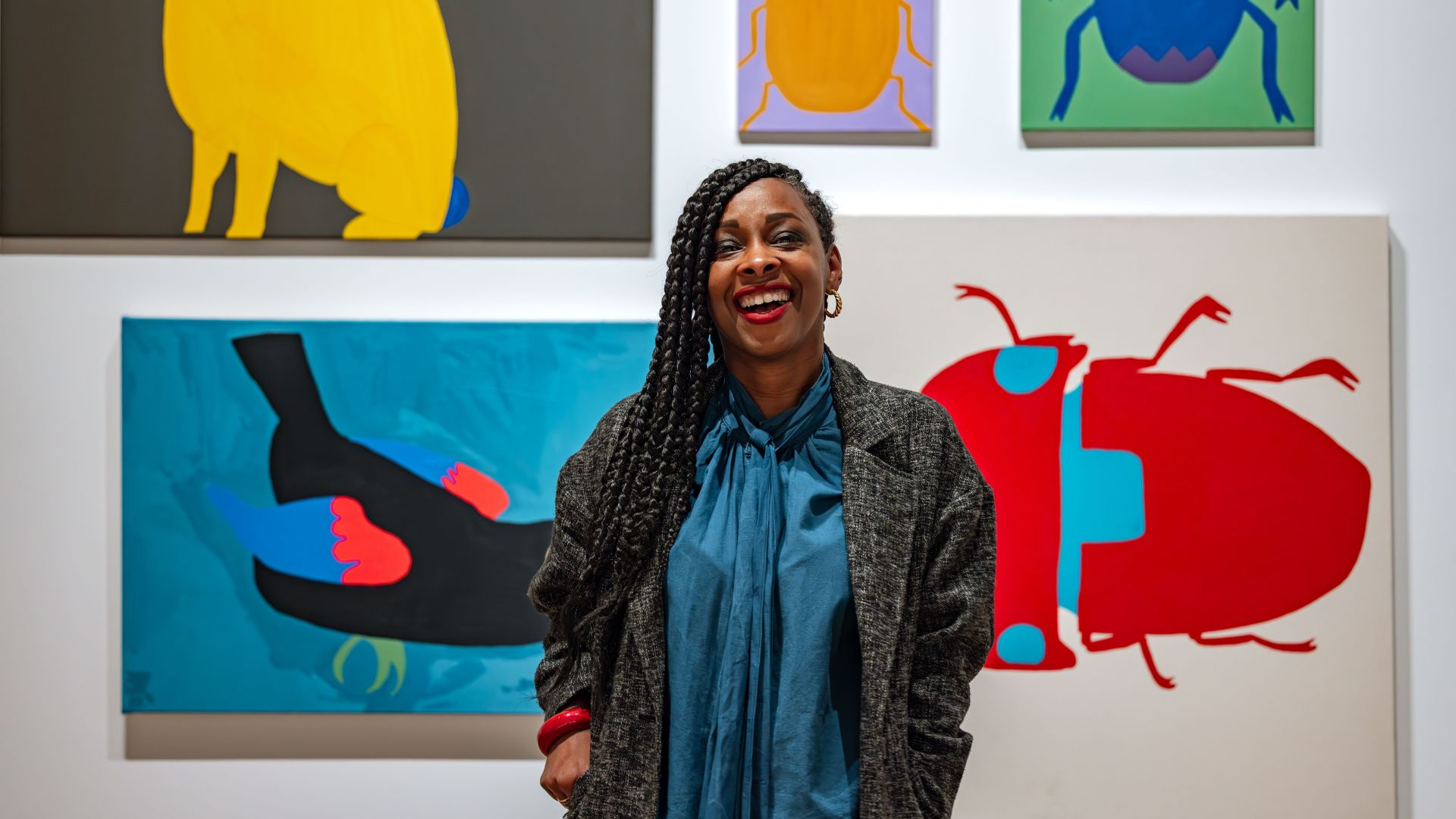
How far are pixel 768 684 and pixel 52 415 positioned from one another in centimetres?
146

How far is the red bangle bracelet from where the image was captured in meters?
1.24

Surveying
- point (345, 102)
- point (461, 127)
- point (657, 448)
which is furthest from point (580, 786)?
point (345, 102)

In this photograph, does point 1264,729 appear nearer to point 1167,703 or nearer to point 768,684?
point 1167,703

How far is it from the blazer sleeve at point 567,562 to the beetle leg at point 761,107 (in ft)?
2.25

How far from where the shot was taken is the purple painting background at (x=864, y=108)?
1740mm

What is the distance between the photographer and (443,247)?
177 centimetres

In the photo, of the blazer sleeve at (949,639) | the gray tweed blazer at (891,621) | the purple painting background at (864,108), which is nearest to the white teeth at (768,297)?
the gray tweed blazer at (891,621)

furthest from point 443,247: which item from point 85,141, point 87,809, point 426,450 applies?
point 87,809

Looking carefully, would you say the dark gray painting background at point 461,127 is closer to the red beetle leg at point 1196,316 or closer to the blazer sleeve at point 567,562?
the blazer sleeve at point 567,562

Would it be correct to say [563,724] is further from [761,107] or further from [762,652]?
[761,107]

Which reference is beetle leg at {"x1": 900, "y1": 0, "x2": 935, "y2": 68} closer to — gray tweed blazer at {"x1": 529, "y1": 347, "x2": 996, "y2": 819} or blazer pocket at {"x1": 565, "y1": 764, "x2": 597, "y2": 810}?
gray tweed blazer at {"x1": 529, "y1": 347, "x2": 996, "y2": 819}

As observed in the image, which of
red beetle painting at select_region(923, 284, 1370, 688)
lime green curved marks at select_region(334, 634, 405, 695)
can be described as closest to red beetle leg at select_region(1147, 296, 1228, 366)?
red beetle painting at select_region(923, 284, 1370, 688)

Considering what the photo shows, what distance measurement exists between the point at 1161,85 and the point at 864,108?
1.69ft

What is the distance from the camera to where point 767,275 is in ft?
3.95
